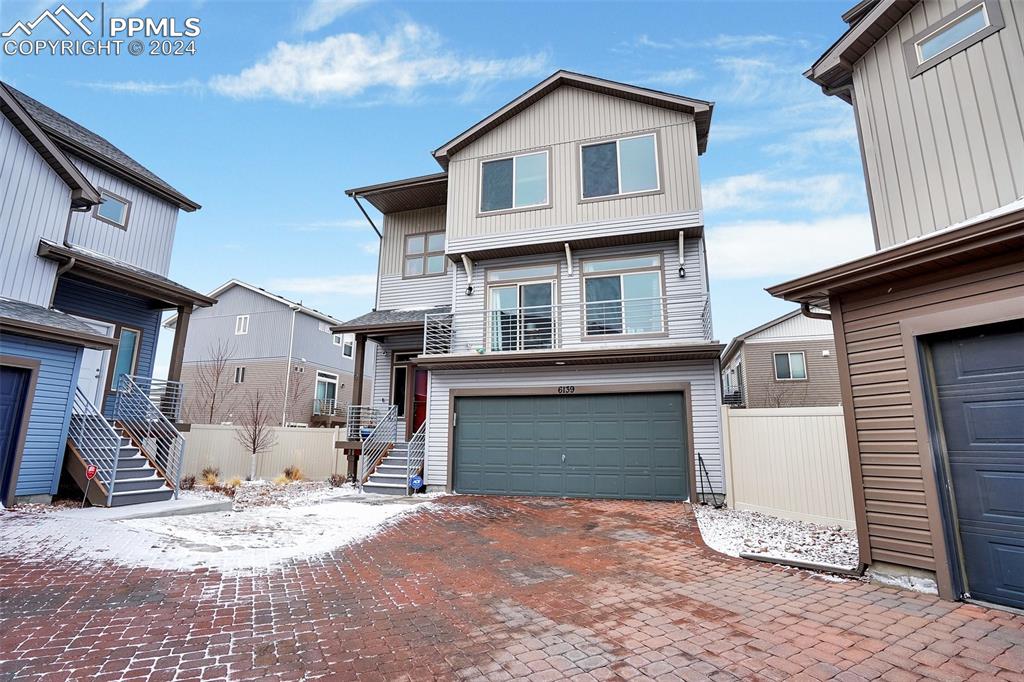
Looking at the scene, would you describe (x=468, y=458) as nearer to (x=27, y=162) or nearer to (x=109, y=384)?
(x=109, y=384)

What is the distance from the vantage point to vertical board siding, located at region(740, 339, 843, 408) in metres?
20.2

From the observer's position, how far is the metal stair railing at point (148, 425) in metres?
10.0

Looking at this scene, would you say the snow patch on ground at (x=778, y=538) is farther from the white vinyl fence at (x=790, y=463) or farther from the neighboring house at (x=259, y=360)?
the neighboring house at (x=259, y=360)

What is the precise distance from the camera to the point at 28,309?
8.41 meters

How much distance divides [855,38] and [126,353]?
16.2 meters

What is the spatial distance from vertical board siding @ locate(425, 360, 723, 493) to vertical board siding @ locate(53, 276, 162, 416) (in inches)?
290

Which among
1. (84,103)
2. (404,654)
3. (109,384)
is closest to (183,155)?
(84,103)

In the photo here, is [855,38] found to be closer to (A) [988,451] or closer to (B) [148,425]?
(A) [988,451]

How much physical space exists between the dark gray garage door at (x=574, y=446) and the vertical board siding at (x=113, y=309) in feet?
26.7

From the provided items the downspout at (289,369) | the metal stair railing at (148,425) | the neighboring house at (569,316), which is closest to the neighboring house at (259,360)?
the downspout at (289,369)

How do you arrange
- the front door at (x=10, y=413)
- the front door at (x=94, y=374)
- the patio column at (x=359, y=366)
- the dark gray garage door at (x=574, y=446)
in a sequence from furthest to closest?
1. the patio column at (x=359, y=366)
2. the dark gray garage door at (x=574, y=446)
3. the front door at (x=94, y=374)
4. the front door at (x=10, y=413)

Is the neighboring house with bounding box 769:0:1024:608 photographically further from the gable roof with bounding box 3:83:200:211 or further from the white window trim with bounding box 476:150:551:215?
the gable roof with bounding box 3:83:200:211

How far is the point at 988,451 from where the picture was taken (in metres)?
4.07

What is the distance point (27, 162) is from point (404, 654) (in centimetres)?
1223
